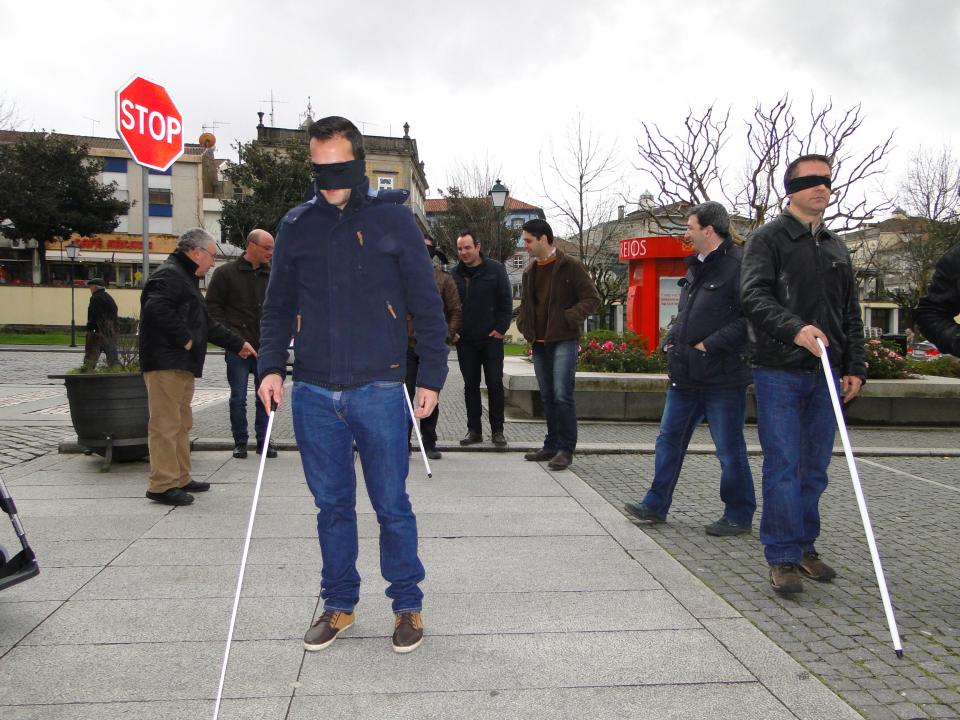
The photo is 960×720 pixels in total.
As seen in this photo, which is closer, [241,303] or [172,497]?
[172,497]

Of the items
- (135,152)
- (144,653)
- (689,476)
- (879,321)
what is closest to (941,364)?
(689,476)

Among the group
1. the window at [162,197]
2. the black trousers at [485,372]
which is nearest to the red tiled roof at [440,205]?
the window at [162,197]

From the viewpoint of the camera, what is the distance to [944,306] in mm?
3527

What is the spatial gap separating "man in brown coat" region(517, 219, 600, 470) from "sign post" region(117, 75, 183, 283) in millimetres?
3548

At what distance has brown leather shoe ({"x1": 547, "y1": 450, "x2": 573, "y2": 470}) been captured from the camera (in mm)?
6703

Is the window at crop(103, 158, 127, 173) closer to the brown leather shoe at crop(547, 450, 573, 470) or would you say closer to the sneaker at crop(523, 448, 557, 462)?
the sneaker at crop(523, 448, 557, 462)

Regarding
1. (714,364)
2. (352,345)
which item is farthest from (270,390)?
(714,364)

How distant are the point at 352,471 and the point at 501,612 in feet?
3.07

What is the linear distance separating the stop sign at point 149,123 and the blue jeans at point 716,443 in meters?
5.81

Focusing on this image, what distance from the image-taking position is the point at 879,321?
61.8 meters

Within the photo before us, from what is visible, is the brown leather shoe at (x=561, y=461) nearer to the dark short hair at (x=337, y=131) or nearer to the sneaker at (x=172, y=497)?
the sneaker at (x=172, y=497)

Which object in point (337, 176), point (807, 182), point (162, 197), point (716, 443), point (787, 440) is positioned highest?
point (162, 197)

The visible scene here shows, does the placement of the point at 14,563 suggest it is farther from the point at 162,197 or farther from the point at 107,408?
the point at 162,197

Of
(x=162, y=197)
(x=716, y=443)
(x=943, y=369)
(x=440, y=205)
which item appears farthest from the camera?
(x=440, y=205)
